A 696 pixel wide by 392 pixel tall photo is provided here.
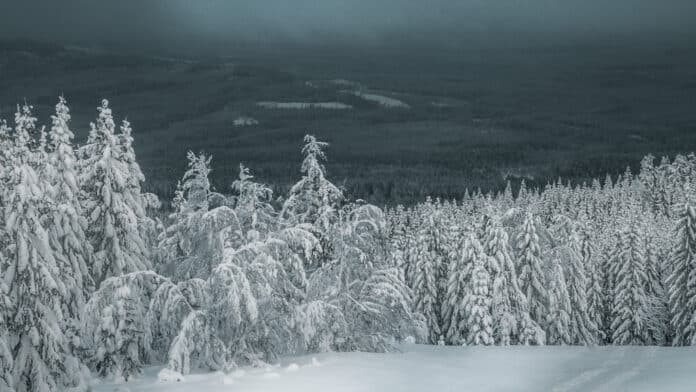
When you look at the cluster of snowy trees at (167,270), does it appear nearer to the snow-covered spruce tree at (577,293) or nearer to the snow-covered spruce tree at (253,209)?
the snow-covered spruce tree at (253,209)

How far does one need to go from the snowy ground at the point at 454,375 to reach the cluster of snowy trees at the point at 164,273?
100 cm

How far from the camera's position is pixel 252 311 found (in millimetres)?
20547

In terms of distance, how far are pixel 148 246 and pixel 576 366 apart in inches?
688

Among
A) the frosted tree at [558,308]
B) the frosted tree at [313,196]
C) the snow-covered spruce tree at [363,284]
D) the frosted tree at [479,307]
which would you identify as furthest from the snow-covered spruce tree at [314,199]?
the frosted tree at [558,308]

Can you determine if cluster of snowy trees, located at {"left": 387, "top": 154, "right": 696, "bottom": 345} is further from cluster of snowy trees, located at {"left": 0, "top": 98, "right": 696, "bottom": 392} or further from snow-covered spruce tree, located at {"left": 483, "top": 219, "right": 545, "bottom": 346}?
cluster of snowy trees, located at {"left": 0, "top": 98, "right": 696, "bottom": 392}

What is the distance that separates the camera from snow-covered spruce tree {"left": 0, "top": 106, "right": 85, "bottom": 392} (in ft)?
71.3

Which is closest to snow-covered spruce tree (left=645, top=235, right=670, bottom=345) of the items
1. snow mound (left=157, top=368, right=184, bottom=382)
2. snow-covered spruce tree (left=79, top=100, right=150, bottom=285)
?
snow-covered spruce tree (left=79, top=100, right=150, bottom=285)

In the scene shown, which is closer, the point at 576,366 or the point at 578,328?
the point at 576,366

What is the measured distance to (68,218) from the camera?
26.7 m

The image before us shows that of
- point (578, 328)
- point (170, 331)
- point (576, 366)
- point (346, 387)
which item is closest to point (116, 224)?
point (170, 331)

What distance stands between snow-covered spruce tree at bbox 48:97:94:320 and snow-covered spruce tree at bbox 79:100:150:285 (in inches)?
23.9

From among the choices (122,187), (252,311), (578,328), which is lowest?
(578,328)

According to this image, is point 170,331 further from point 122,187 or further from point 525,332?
point 525,332

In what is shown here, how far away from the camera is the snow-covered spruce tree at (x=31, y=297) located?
21.7 metres
